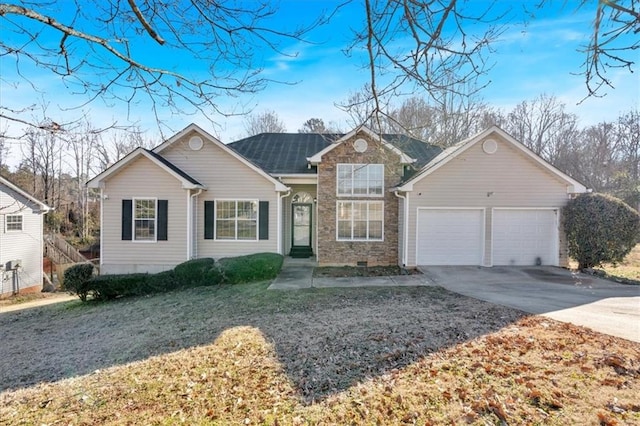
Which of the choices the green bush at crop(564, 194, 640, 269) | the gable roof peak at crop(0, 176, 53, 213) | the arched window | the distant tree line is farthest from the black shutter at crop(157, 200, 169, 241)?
the green bush at crop(564, 194, 640, 269)

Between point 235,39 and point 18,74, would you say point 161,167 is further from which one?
point 235,39

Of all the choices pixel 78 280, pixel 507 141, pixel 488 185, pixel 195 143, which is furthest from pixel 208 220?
pixel 507 141

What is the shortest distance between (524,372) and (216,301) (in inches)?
274

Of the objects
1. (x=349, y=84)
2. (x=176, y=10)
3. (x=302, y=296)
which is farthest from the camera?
(x=302, y=296)

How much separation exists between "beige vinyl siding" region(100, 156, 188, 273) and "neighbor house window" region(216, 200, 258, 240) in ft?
4.35

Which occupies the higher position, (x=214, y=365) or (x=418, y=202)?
(x=418, y=202)

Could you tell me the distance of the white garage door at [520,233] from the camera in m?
12.1

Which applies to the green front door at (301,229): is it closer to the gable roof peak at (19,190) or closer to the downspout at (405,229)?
the downspout at (405,229)

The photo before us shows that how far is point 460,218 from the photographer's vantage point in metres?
12.2

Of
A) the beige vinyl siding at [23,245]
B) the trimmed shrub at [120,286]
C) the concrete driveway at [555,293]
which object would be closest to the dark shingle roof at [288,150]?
the concrete driveway at [555,293]

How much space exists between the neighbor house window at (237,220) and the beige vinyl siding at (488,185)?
606 centimetres

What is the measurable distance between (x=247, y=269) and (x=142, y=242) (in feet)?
15.5

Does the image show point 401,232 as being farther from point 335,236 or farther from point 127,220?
point 127,220

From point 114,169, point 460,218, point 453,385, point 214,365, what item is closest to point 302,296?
point 214,365
